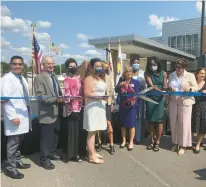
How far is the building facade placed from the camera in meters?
42.7

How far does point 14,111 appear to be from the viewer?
3736 mm

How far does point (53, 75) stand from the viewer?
4.28m

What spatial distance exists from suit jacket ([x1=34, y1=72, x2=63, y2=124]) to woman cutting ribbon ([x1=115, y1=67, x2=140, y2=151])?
154cm

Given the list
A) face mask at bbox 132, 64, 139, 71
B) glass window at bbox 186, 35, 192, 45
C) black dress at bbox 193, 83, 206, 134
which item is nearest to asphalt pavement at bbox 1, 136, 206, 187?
black dress at bbox 193, 83, 206, 134

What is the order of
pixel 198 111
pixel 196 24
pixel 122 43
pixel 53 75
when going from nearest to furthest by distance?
pixel 53 75
pixel 198 111
pixel 122 43
pixel 196 24

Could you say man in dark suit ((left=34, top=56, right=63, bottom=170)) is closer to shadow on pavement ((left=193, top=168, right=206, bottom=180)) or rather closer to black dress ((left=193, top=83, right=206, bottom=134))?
shadow on pavement ((left=193, top=168, right=206, bottom=180))

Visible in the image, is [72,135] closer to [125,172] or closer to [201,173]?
[125,172]

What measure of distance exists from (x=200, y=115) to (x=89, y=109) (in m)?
2.30

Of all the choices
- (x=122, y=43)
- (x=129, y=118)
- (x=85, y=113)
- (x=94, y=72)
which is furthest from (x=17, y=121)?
(x=122, y=43)

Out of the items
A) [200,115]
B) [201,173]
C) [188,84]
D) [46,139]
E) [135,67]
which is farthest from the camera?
[135,67]

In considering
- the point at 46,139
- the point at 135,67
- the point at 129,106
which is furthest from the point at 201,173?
the point at 46,139

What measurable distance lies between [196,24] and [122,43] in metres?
27.0

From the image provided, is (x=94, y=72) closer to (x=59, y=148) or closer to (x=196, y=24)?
(x=59, y=148)

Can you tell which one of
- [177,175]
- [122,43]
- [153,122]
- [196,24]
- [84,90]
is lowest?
[177,175]
